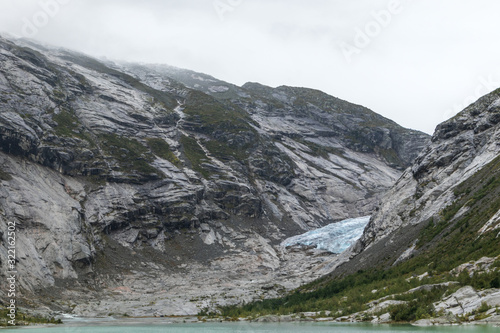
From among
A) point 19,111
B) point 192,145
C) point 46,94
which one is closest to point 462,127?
point 192,145

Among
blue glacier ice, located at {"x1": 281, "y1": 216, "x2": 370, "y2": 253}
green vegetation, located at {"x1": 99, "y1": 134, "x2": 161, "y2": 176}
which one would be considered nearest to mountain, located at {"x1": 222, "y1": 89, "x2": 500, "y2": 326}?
blue glacier ice, located at {"x1": 281, "y1": 216, "x2": 370, "y2": 253}

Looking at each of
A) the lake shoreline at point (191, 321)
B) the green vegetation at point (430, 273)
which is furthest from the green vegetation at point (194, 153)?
the lake shoreline at point (191, 321)

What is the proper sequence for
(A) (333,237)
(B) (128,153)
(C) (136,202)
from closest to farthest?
(C) (136,202), (A) (333,237), (B) (128,153)

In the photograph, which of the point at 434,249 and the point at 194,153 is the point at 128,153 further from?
the point at 434,249

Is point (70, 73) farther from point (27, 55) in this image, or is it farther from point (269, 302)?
point (269, 302)

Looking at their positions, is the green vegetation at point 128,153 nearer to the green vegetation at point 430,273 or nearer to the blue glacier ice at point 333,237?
the blue glacier ice at point 333,237

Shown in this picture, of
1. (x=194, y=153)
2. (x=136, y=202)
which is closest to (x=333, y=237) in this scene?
(x=136, y=202)
